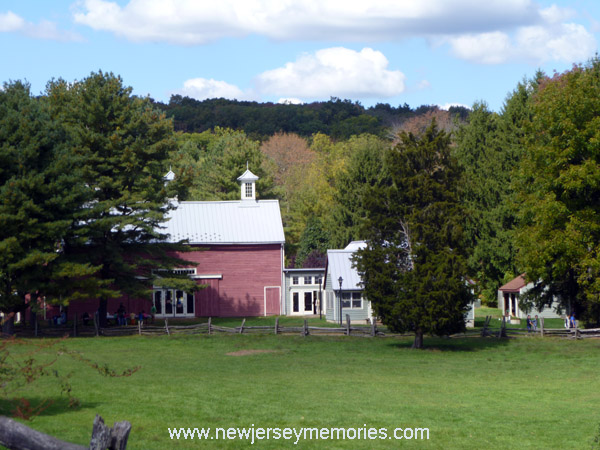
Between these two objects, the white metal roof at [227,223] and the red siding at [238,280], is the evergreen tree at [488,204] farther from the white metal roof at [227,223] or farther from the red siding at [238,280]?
the red siding at [238,280]

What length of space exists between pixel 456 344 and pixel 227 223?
22270 millimetres

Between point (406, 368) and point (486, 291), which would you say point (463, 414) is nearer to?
point (406, 368)

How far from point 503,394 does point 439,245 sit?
1349cm

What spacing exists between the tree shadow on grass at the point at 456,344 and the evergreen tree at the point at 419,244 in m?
1.45

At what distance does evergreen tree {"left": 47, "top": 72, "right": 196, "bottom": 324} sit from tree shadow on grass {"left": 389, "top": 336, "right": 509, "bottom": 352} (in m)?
13.1

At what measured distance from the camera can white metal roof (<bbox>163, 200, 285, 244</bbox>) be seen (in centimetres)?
5184

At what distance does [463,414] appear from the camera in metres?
16.7

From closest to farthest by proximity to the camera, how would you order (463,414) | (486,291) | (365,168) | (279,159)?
→ (463,414) → (486,291) → (365,168) → (279,159)

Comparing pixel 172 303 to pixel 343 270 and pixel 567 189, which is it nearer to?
pixel 343 270

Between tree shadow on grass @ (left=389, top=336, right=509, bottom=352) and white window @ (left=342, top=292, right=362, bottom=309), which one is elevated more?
white window @ (left=342, top=292, right=362, bottom=309)

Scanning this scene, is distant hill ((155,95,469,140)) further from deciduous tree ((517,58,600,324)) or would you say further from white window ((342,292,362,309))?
deciduous tree ((517,58,600,324))

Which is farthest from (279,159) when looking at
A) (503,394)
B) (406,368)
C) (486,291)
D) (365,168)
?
(503,394)

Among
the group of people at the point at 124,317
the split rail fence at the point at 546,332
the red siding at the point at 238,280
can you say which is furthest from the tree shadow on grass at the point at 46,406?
the red siding at the point at 238,280

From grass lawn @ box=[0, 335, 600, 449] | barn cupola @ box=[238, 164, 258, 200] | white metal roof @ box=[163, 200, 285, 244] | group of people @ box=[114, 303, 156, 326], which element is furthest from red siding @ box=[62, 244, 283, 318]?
grass lawn @ box=[0, 335, 600, 449]
